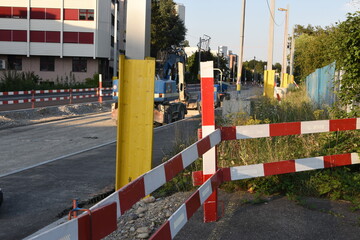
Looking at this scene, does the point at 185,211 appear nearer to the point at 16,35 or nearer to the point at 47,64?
the point at 16,35

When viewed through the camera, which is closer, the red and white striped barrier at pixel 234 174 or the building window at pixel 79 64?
the red and white striped barrier at pixel 234 174

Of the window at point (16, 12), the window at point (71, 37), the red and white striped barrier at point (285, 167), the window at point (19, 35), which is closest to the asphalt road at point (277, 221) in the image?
the red and white striped barrier at point (285, 167)

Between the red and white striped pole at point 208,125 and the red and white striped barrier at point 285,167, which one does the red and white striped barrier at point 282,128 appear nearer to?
the red and white striped pole at point 208,125

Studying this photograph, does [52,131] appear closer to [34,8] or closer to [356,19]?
[356,19]

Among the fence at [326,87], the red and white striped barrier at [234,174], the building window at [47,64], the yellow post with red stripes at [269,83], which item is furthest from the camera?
the building window at [47,64]

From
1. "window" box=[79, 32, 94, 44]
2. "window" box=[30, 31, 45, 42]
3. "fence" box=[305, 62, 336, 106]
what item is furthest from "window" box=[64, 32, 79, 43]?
"fence" box=[305, 62, 336, 106]

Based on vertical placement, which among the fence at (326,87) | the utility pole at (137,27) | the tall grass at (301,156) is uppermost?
the utility pole at (137,27)

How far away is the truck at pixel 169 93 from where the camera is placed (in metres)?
19.6

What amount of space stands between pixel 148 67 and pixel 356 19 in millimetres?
3625

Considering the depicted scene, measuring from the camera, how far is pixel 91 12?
51.5 meters

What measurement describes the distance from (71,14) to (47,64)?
6.19 m

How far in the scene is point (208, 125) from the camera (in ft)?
16.3

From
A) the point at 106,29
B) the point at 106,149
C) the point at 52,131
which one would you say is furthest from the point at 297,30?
the point at 106,149

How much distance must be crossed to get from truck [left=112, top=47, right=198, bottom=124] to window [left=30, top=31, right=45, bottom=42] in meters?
29.3
